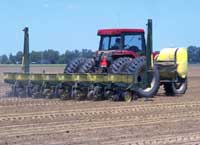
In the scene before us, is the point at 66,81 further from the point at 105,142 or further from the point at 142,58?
the point at 105,142

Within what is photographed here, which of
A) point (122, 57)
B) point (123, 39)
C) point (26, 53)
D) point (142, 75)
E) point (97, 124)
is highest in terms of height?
point (123, 39)

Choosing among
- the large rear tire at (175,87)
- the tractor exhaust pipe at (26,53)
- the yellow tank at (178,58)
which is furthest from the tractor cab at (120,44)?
the tractor exhaust pipe at (26,53)

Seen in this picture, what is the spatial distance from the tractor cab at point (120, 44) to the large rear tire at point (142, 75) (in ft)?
2.81

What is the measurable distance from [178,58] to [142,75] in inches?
120

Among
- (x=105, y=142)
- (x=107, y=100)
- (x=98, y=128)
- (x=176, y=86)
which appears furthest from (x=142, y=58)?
(x=105, y=142)

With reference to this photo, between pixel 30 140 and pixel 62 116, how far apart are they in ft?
11.9

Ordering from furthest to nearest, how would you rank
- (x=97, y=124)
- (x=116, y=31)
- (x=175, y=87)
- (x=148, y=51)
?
(x=175, y=87) → (x=116, y=31) → (x=148, y=51) → (x=97, y=124)

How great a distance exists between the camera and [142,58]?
18656mm

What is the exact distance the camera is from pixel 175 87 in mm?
21422

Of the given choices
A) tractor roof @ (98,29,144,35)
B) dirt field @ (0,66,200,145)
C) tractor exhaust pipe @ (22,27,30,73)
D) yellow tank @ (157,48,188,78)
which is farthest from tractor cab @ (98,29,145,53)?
tractor exhaust pipe @ (22,27,30,73)

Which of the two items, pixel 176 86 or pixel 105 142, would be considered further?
pixel 176 86

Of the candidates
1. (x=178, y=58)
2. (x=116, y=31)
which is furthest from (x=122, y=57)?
(x=178, y=58)

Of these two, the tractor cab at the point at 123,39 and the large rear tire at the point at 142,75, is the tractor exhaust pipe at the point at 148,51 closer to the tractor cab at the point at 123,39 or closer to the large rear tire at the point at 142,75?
the large rear tire at the point at 142,75

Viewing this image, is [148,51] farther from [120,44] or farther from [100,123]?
[100,123]
